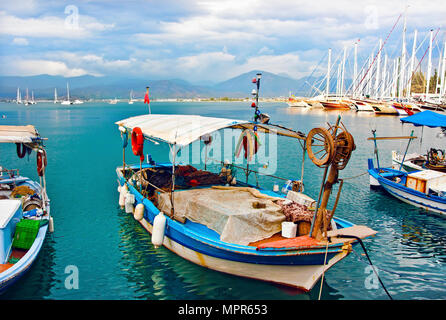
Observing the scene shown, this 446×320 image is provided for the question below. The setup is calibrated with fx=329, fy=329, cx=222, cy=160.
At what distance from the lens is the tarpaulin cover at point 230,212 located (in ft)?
30.9

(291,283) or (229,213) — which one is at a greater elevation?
(229,213)

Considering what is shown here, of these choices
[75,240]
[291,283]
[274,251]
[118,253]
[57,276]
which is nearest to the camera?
[274,251]

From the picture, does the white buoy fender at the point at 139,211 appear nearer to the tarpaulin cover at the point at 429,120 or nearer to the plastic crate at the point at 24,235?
the plastic crate at the point at 24,235

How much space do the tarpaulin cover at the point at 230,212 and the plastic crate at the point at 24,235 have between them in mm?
4067

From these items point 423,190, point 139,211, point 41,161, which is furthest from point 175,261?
point 423,190

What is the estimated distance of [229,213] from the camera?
32.1 feet

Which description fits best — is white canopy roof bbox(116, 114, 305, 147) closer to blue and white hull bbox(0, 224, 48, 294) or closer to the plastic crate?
the plastic crate

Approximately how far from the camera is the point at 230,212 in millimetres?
9875

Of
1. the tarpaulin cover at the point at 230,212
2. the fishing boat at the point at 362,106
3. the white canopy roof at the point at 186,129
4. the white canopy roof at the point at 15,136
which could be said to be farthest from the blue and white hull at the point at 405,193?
the fishing boat at the point at 362,106

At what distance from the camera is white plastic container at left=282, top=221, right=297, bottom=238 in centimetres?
930

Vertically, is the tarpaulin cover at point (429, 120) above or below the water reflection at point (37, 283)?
above
